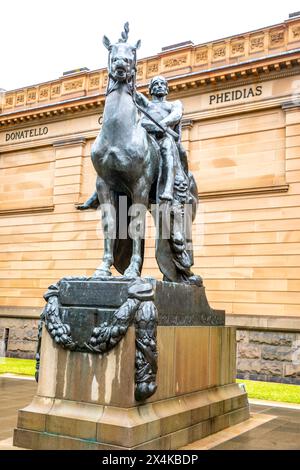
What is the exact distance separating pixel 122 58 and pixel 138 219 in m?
2.21

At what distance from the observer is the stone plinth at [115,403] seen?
6.18 meters

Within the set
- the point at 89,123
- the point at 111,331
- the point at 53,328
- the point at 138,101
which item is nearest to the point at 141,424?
the point at 111,331

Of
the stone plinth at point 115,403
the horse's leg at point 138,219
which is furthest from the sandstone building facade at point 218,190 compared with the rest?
the horse's leg at point 138,219

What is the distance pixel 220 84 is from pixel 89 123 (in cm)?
700

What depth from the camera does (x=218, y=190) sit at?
22.0 metres

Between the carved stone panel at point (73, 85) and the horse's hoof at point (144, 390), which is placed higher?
the carved stone panel at point (73, 85)

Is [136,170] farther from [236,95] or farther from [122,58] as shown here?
[236,95]

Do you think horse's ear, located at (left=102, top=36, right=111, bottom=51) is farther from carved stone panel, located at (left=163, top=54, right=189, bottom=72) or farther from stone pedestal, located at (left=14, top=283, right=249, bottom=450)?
carved stone panel, located at (left=163, top=54, right=189, bottom=72)

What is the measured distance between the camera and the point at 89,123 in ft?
85.9

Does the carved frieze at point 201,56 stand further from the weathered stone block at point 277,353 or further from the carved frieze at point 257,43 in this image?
the weathered stone block at point 277,353

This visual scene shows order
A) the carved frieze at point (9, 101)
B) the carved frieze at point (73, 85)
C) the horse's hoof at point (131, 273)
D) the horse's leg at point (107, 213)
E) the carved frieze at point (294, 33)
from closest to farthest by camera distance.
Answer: the horse's hoof at point (131, 273), the horse's leg at point (107, 213), the carved frieze at point (294, 33), the carved frieze at point (73, 85), the carved frieze at point (9, 101)

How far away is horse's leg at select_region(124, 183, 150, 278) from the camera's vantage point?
Answer: 24.8 feet

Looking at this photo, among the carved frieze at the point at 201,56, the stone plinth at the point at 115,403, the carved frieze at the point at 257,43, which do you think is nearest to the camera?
the stone plinth at the point at 115,403
